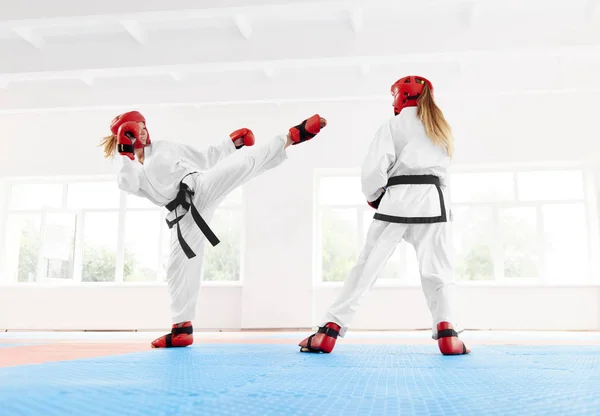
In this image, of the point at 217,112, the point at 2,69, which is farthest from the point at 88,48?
the point at 217,112

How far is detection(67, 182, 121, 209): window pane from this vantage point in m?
8.64

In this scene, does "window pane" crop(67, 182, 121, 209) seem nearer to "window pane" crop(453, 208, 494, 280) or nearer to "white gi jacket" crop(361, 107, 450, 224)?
"window pane" crop(453, 208, 494, 280)

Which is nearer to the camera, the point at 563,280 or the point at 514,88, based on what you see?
the point at 514,88

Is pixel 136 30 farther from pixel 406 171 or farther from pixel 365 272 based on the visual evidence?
pixel 365 272

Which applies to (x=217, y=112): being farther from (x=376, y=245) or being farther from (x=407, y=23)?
(x=376, y=245)

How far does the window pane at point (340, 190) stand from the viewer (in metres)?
8.19

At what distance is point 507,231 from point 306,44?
166 inches

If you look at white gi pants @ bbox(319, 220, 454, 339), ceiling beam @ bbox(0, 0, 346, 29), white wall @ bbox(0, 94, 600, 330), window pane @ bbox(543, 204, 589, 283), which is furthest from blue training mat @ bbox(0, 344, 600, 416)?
window pane @ bbox(543, 204, 589, 283)

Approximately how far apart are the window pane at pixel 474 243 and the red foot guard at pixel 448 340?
5.52 m

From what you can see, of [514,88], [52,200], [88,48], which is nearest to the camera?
[88,48]

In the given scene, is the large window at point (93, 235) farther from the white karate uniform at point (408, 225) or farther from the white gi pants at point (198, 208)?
the white karate uniform at point (408, 225)

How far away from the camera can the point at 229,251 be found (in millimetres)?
8188

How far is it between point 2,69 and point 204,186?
4.40 metres

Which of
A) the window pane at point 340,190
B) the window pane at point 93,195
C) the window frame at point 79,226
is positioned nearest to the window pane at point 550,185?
the window pane at point 340,190
